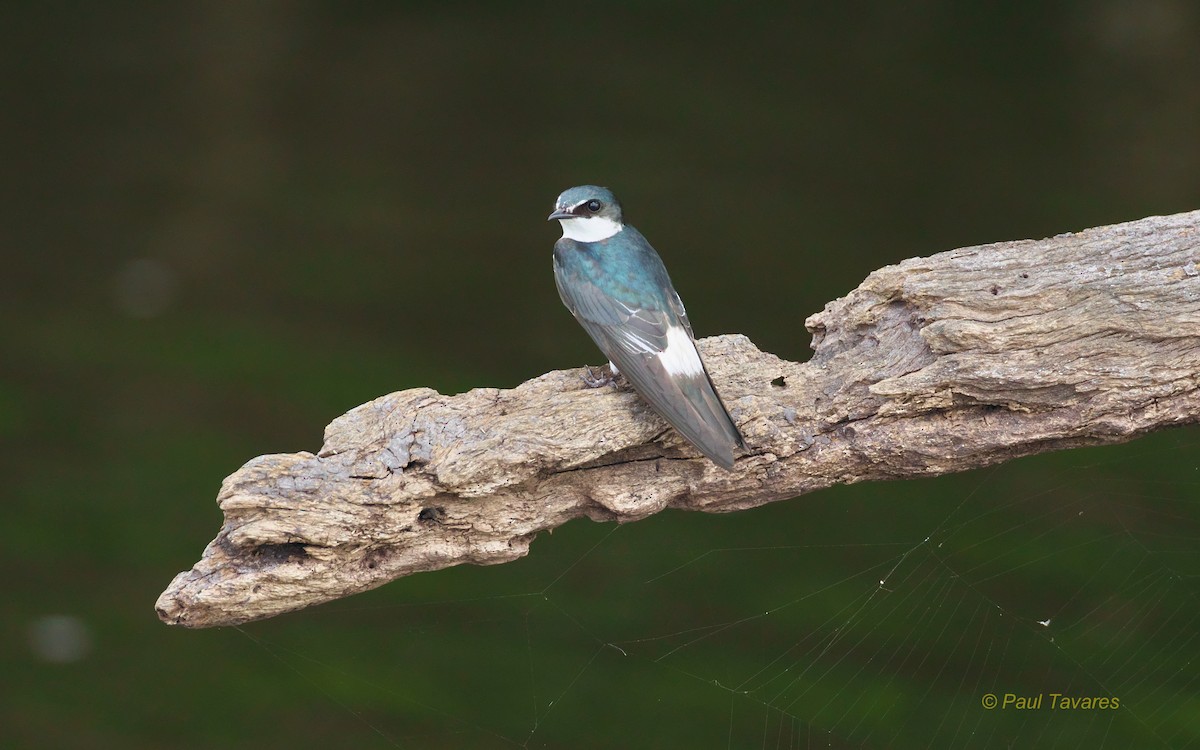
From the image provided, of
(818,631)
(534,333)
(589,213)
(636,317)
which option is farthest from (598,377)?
(534,333)

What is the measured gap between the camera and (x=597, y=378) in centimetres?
237

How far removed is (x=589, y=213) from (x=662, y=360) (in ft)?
1.75

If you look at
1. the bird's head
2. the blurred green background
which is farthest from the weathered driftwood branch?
the blurred green background

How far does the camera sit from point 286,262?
17.3ft

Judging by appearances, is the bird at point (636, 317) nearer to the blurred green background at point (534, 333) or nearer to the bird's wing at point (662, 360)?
the bird's wing at point (662, 360)

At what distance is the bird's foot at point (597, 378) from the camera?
2354 millimetres

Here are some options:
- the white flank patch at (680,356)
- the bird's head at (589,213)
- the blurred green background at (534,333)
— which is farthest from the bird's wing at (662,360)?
the blurred green background at (534,333)

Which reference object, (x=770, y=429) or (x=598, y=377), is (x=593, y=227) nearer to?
(x=598, y=377)

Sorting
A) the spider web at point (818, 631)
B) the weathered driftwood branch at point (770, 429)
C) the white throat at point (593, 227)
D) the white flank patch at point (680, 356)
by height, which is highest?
the white throat at point (593, 227)

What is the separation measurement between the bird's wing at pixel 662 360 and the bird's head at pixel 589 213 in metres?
0.17

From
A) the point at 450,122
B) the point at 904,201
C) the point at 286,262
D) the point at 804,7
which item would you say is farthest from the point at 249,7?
the point at 904,201

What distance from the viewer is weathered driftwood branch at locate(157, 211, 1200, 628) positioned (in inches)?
85.7

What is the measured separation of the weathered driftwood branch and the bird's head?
0.44 metres

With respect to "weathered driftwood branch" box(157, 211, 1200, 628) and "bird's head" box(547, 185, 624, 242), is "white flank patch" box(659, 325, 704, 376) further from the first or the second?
"bird's head" box(547, 185, 624, 242)
